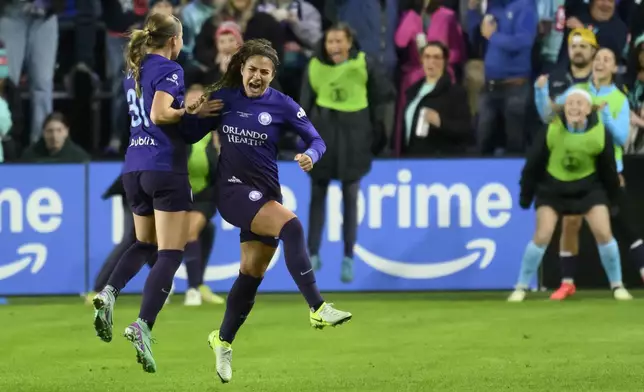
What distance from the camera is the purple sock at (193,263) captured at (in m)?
14.0

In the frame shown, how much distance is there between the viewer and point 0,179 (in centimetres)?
1459

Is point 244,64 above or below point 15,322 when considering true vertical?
above

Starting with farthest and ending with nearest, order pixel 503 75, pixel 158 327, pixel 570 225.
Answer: pixel 503 75
pixel 570 225
pixel 158 327

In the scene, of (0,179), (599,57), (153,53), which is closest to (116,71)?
(0,179)

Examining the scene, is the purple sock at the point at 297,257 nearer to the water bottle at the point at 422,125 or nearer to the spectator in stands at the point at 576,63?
the water bottle at the point at 422,125

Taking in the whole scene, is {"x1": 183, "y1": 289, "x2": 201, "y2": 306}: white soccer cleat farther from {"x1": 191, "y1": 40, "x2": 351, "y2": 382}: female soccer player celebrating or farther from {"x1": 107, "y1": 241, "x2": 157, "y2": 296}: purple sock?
{"x1": 191, "y1": 40, "x2": 351, "y2": 382}: female soccer player celebrating

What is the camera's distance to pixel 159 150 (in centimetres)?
868

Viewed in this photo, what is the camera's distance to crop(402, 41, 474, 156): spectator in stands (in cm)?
1510

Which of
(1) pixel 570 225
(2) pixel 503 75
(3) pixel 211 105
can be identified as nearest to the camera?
(3) pixel 211 105

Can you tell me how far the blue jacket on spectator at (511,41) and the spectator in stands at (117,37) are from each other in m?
3.71

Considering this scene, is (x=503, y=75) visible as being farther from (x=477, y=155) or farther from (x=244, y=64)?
(x=244, y=64)

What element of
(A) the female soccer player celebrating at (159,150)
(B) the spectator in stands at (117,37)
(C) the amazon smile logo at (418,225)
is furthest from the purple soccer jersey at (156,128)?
(B) the spectator in stands at (117,37)

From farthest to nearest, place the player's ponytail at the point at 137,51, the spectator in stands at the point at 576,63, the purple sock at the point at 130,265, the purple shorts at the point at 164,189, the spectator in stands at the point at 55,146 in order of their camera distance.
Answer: the spectator in stands at the point at 55,146 → the spectator in stands at the point at 576,63 → the purple sock at the point at 130,265 → the player's ponytail at the point at 137,51 → the purple shorts at the point at 164,189

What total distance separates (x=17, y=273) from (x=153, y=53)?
647 cm
